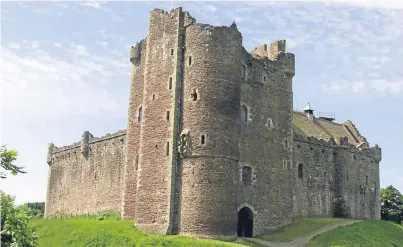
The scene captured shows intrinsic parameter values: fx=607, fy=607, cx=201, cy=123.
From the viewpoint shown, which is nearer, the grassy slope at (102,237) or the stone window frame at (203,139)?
the grassy slope at (102,237)

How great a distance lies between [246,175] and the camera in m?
45.8

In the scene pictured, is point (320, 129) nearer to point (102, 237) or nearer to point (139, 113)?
point (139, 113)

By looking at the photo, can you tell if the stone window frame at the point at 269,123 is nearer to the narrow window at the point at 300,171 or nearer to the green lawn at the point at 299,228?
the narrow window at the point at 300,171

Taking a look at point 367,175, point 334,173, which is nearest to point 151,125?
point 334,173

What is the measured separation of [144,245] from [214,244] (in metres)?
4.52

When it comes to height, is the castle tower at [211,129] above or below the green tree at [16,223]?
above

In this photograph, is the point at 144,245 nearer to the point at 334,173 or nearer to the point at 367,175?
the point at 334,173

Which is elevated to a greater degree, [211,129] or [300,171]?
[211,129]

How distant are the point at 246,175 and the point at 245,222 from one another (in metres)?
3.64

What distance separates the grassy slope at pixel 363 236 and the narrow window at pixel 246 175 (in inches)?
250

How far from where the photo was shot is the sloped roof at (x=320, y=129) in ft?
196

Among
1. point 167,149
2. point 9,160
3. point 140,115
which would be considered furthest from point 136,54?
point 9,160

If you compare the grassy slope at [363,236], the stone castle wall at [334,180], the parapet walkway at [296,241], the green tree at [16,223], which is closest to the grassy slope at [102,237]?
the parapet walkway at [296,241]

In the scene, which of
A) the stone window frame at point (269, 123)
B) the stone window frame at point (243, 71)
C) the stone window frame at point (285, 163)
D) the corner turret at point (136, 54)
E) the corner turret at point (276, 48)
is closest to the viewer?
the stone window frame at point (243, 71)
